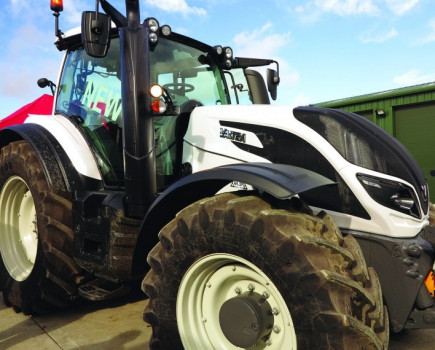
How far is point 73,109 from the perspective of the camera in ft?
11.6

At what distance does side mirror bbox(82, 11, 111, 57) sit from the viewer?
250cm

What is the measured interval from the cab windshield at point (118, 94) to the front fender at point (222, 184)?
51 cm

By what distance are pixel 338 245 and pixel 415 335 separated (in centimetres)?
148

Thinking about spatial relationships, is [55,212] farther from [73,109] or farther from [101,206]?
[73,109]

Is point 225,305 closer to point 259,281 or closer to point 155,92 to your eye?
point 259,281

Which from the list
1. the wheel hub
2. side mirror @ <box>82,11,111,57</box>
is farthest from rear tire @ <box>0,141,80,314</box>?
the wheel hub

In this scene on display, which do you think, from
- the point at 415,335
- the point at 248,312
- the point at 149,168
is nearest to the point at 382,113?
the point at 415,335

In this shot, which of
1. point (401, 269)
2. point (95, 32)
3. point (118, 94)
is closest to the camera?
point (401, 269)

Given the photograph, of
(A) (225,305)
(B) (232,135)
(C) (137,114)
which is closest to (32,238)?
(C) (137,114)

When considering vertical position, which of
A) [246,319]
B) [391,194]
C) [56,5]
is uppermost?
[56,5]

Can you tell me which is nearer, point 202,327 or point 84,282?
point 202,327

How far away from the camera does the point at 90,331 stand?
3068 millimetres

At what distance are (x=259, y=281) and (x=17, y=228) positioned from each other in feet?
8.70

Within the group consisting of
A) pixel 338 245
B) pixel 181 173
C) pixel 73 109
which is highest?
pixel 73 109
